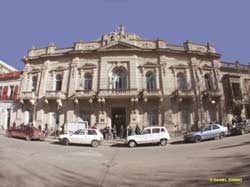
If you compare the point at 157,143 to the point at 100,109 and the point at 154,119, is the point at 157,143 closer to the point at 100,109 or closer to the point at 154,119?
the point at 154,119

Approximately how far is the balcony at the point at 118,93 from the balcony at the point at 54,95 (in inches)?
196

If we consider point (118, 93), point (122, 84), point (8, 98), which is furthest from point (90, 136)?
point (8, 98)

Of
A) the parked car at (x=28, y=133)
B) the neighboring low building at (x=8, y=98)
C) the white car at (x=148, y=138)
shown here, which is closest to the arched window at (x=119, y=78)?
the white car at (x=148, y=138)

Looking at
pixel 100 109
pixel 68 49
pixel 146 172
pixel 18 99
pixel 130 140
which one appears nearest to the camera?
pixel 146 172

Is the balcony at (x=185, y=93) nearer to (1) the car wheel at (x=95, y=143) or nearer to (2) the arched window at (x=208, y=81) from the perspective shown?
(2) the arched window at (x=208, y=81)

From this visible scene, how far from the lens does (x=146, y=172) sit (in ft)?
24.9

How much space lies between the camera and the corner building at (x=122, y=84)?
25.3 m

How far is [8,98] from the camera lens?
29.2 meters

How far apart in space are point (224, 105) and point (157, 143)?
49.0 feet

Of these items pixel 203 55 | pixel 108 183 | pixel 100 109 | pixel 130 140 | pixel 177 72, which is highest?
pixel 203 55

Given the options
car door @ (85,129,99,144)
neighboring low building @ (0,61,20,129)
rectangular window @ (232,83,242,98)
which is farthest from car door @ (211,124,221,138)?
neighboring low building @ (0,61,20,129)

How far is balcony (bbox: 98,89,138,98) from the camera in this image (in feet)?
80.8

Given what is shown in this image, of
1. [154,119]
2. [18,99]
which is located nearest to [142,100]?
[154,119]

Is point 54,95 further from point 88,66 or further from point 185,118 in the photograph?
point 185,118
